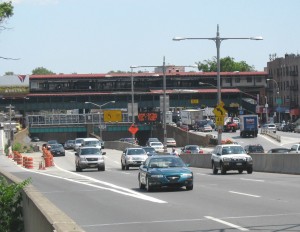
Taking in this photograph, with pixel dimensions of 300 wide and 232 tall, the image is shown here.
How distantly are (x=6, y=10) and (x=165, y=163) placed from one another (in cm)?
874

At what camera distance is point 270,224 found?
16781mm

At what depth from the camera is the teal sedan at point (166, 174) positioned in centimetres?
2845

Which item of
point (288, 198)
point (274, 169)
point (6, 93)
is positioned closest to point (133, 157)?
point (274, 169)

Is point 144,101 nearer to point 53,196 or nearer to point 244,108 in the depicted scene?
point 244,108

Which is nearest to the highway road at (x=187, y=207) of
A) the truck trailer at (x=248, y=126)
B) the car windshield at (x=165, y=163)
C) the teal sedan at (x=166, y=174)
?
the teal sedan at (x=166, y=174)

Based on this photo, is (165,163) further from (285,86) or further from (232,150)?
(285,86)

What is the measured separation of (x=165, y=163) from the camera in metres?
29.5

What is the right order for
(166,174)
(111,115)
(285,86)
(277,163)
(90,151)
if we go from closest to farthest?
(166,174)
(277,163)
(90,151)
(111,115)
(285,86)

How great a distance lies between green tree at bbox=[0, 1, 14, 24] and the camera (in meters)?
31.4

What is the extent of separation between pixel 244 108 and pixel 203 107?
8518 mm

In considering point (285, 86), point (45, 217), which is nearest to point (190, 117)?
point (285, 86)

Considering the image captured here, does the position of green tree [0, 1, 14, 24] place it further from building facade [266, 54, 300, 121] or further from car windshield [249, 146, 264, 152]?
building facade [266, 54, 300, 121]

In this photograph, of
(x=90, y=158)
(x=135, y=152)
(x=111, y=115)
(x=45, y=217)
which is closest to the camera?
(x=45, y=217)

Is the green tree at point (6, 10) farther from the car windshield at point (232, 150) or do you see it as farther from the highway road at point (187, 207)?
the car windshield at point (232, 150)
